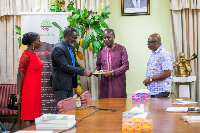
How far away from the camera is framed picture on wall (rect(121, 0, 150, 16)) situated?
21.0 feet

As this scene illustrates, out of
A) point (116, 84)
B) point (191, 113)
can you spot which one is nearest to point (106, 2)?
point (116, 84)

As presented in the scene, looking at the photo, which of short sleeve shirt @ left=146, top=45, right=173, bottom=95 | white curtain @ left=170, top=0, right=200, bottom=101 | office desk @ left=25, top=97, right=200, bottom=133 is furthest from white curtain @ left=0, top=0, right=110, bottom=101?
office desk @ left=25, top=97, right=200, bottom=133

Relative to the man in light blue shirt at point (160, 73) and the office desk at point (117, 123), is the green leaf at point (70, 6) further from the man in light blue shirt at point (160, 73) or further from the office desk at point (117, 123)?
the office desk at point (117, 123)

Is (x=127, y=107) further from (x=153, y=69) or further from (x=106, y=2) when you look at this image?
(x=106, y=2)

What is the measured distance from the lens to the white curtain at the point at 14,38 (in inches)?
244

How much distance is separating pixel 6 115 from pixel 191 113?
374cm

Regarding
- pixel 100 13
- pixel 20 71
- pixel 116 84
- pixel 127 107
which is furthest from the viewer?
pixel 100 13

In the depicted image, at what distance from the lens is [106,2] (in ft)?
20.4

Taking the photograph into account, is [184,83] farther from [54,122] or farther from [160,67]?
[54,122]

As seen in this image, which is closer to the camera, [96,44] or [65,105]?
[65,105]

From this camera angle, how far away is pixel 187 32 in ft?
20.1

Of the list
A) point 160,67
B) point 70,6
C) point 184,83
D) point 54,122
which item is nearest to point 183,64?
point 184,83

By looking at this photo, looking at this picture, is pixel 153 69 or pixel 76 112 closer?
pixel 76 112

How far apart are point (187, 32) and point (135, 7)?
1.16 meters
